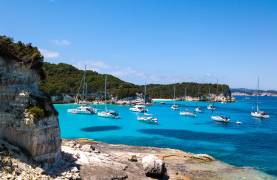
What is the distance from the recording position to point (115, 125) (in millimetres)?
95688

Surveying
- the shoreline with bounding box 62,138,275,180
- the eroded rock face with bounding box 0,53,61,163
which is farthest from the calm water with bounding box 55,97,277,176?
the eroded rock face with bounding box 0,53,61,163

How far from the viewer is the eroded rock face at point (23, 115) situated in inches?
1324

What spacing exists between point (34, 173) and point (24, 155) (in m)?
1.95

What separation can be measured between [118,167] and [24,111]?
38.7 feet

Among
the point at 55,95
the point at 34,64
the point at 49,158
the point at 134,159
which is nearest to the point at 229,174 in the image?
the point at 134,159

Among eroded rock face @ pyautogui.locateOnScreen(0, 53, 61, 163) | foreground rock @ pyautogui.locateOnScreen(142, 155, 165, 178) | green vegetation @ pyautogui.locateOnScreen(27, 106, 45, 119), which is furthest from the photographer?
foreground rock @ pyautogui.locateOnScreen(142, 155, 165, 178)

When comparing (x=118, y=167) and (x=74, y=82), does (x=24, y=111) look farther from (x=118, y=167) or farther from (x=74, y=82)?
(x=74, y=82)

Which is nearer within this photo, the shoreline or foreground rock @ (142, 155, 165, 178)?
foreground rock @ (142, 155, 165, 178)

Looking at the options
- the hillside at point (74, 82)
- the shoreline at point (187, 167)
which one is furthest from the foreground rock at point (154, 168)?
the hillside at point (74, 82)

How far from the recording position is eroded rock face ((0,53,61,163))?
33625 millimetres

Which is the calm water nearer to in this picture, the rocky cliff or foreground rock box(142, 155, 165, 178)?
foreground rock box(142, 155, 165, 178)

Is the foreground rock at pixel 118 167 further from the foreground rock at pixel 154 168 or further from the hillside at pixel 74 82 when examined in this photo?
the hillside at pixel 74 82

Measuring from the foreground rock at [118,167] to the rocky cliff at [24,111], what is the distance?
3.86 ft

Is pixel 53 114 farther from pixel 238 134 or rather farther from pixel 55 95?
pixel 55 95
